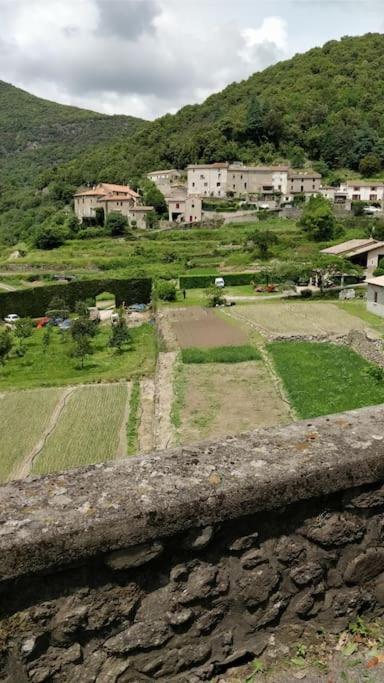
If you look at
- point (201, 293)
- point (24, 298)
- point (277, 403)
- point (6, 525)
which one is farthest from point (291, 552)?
point (24, 298)

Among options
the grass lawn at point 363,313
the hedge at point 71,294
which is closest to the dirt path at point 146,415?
the grass lawn at point 363,313

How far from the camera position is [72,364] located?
31.5 meters

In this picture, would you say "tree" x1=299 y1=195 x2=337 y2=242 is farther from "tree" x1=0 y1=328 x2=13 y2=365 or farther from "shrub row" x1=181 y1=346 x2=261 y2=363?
"tree" x1=0 y1=328 x2=13 y2=365

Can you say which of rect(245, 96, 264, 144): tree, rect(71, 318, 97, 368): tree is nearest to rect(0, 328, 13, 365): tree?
rect(71, 318, 97, 368): tree

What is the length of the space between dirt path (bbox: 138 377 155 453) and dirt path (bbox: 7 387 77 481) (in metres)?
3.55

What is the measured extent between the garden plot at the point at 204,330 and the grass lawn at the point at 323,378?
2997mm

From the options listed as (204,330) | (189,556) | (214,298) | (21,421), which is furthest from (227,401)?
(214,298)

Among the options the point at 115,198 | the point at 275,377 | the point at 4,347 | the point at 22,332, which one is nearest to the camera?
the point at 275,377

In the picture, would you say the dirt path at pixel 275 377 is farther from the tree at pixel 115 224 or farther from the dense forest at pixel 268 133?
the dense forest at pixel 268 133

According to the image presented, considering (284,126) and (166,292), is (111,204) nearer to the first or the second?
(166,292)

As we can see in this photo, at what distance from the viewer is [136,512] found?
2.41 meters

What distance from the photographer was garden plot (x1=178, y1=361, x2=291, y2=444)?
57.4 ft

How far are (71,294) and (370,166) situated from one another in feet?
257

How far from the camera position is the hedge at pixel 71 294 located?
49.8 meters
